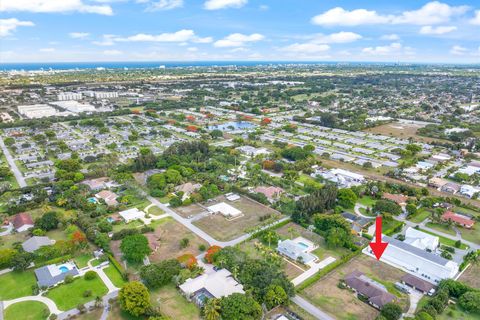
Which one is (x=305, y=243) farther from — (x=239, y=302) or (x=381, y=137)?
(x=381, y=137)

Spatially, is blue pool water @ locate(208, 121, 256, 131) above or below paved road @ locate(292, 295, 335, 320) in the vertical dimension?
above

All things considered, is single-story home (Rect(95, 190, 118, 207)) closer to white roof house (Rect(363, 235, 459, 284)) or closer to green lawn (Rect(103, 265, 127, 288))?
green lawn (Rect(103, 265, 127, 288))

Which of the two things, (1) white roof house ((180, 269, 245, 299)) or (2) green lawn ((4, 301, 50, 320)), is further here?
(1) white roof house ((180, 269, 245, 299))

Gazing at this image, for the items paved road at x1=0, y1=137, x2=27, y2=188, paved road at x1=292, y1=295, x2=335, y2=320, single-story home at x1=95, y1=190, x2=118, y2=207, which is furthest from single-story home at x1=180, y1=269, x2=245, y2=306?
paved road at x1=0, y1=137, x2=27, y2=188

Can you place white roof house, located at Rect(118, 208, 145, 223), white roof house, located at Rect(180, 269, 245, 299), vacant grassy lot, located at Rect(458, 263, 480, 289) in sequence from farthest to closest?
white roof house, located at Rect(118, 208, 145, 223), vacant grassy lot, located at Rect(458, 263, 480, 289), white roof house, located at Rect(180, 269, 245, 299)

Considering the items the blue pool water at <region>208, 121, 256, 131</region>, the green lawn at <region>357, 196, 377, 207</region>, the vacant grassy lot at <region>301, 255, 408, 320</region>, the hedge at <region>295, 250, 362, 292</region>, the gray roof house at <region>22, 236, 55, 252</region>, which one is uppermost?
the blue pool water at <region>208, 121, 256, 131</region>

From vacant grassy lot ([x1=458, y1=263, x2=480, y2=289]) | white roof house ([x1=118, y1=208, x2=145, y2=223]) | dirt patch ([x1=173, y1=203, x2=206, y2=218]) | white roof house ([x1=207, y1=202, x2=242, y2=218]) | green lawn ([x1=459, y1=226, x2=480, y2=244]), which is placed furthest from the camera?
dirt patch ([x1=173, y1=203, x2=206, y2=218])

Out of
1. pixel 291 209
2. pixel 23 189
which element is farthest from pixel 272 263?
pixel 23 189
